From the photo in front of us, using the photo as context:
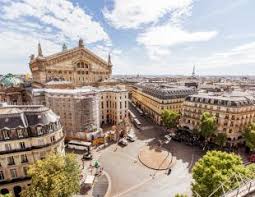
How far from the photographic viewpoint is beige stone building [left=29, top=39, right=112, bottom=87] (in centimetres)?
7162

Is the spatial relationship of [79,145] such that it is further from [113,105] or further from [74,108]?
[113,105]

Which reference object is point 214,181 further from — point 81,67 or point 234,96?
point 81,67

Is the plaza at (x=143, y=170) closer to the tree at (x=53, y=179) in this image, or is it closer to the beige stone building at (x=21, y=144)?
the tree at (x=53, y=179)

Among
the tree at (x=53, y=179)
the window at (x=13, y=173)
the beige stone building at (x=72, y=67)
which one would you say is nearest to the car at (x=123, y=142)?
the tree at (x=53, y=179)

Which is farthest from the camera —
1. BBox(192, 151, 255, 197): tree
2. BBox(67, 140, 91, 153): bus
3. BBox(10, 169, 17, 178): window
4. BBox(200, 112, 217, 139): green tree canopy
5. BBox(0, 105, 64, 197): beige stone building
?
BBox(67, 140, 91, 153): bus

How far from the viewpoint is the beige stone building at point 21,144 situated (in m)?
31.9

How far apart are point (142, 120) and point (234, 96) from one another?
4193 centimetres

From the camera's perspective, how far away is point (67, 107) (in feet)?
187

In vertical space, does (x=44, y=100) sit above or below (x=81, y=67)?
below

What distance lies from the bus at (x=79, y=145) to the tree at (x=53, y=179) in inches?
862

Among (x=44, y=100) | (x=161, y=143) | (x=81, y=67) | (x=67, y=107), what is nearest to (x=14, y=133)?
(x=67, y=107)

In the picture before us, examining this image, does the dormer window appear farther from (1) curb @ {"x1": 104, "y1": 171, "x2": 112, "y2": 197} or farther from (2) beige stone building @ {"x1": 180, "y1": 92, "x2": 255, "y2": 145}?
(2) beige stone building @ {"x1": 180, "y1": 92, "x2": 255, "y2": 145}

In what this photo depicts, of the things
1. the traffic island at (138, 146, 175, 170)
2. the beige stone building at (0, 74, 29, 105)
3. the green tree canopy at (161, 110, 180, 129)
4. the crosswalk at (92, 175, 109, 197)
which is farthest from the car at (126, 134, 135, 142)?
the beige stone building at (0, 74, 29, 105)

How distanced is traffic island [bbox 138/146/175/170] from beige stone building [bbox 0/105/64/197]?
990 inches
